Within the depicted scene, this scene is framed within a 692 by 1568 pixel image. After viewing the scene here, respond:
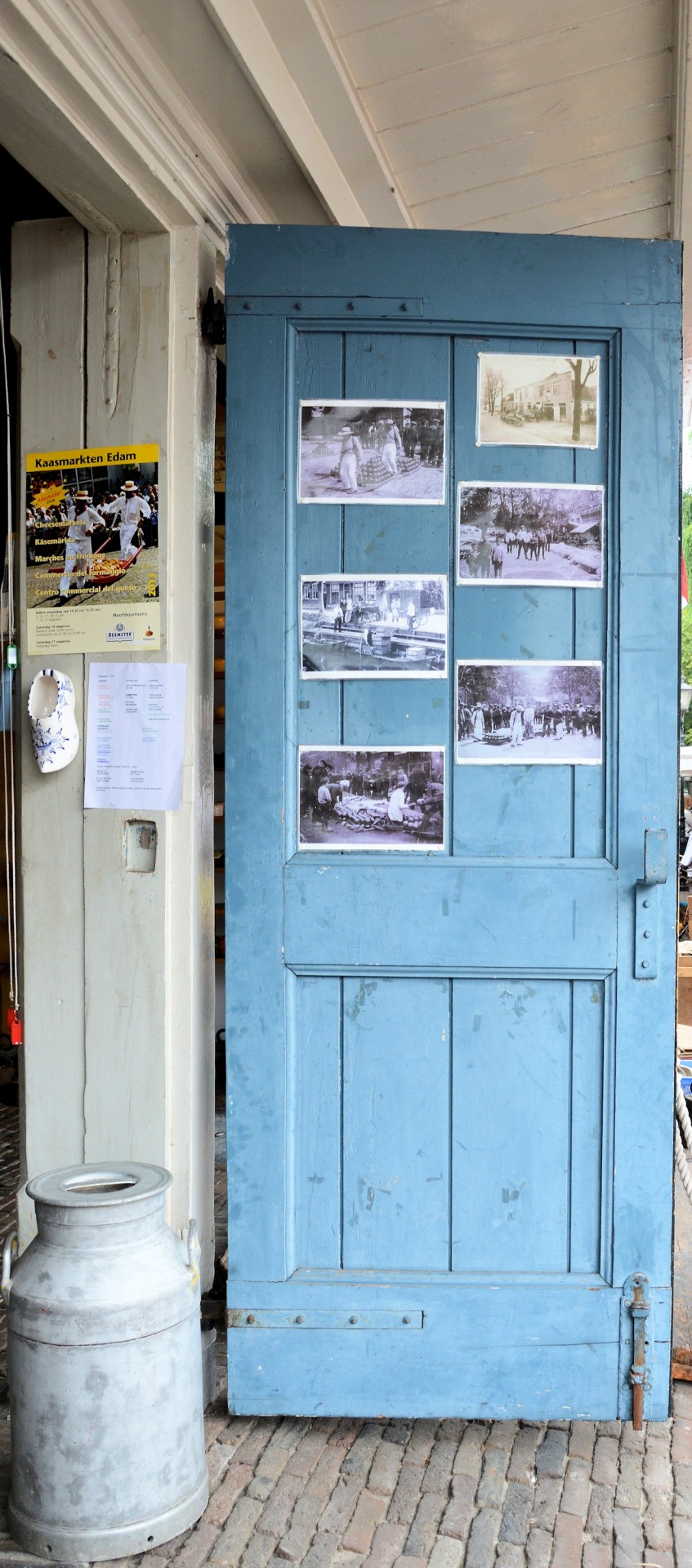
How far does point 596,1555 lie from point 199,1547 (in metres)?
0.75

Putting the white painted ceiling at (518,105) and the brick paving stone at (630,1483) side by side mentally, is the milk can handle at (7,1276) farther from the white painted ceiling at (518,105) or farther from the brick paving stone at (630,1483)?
the white painted ceiling at (518,105)

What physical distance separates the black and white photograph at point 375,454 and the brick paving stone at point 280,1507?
6.86 feet

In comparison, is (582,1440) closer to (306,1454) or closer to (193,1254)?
(306,1454)

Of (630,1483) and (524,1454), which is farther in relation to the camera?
(524,1454)

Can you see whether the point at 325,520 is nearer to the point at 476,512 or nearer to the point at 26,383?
the point at 476,512

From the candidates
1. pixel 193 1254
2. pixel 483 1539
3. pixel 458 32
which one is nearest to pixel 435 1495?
pixel 483 1539

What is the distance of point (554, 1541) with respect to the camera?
2107mm

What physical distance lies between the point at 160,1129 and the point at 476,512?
1561 millimetres

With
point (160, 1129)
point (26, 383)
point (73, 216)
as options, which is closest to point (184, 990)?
point (160, 1129)

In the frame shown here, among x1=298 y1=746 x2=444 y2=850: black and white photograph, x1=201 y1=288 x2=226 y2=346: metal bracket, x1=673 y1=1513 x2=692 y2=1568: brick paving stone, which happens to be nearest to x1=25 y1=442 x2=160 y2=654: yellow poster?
x1=201 y1=288 x2=226 y2=346: metal bracket

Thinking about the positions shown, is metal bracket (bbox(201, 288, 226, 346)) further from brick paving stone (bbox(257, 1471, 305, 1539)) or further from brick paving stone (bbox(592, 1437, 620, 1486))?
brick paving stone (bbox(592, 1437, 620, 1486))

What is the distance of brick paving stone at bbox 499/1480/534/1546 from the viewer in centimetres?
213

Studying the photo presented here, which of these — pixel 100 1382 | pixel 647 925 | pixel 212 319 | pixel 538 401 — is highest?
pixel 212 319

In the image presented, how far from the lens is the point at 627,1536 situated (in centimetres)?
212
